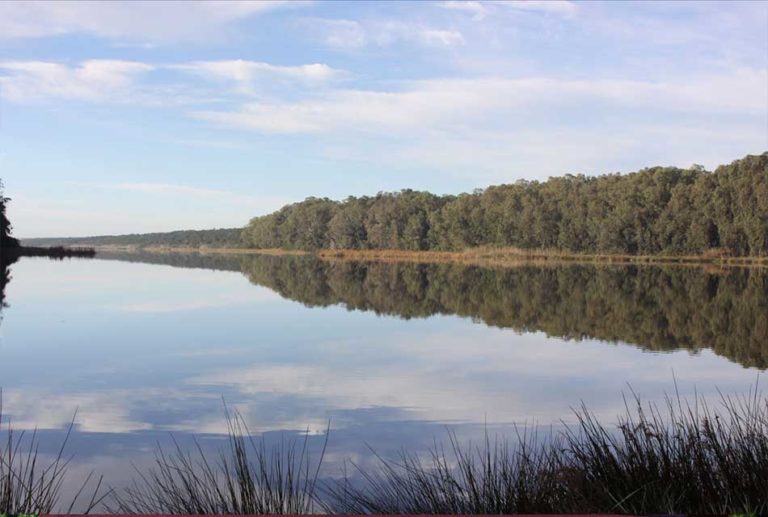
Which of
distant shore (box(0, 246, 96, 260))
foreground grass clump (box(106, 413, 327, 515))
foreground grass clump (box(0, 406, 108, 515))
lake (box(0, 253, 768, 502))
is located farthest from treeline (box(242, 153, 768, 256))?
foreground grass clump (box(0, 406, 108, 515))

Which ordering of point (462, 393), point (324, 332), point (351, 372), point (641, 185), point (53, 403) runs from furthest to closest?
point (641, 185) < point (324, 332) < point (351, 372) < point (462, 393) < point (53, 403)

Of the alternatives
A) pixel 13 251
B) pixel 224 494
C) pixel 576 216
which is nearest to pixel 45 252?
pixel 13 251

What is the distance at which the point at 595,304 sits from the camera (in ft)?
77.2

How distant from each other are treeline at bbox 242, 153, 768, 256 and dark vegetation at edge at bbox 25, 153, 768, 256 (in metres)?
0.09

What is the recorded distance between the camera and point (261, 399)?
945 cm

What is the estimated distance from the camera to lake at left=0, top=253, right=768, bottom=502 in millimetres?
8055

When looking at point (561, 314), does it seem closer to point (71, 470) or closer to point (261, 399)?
point (261, 399)

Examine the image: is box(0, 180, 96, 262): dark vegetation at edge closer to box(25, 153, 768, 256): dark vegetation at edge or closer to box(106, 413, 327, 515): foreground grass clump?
box(25, 153, 768, 256): dark vegetation at edge

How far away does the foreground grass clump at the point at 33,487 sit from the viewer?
416cm

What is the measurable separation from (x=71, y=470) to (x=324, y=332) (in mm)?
10295

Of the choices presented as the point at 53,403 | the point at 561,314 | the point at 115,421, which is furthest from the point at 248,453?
the point at 561,314

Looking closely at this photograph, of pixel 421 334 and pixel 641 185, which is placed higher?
pixel 641 185

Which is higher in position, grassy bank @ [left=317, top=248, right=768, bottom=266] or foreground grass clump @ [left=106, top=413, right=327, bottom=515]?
grassy bank @ [left=317, top=248, right=768, bottom=266]

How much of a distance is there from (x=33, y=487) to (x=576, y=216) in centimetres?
6921
